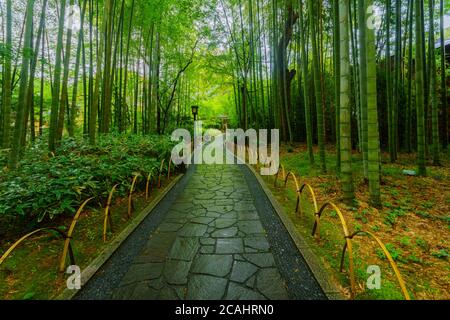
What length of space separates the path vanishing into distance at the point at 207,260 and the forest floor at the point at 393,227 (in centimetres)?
45

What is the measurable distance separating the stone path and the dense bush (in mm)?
1294

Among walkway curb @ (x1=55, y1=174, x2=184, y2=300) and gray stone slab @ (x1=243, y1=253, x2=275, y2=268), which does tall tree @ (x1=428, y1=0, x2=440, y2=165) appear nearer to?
gray stone slab @ (x1=243, y1=253, x2=275, y2=268)

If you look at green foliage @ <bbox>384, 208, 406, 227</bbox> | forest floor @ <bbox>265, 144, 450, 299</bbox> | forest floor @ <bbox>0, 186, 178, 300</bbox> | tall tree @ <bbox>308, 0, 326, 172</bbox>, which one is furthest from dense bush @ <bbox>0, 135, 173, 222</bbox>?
green foliage @ <bbox>384, 208, 406, 227</bbox>

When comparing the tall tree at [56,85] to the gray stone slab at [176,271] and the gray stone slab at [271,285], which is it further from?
the gray stone slab at [271,285]

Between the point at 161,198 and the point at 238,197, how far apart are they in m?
1.70

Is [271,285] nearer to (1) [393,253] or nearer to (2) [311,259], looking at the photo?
(2) [311,259]

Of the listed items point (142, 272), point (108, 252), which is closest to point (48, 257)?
point (108, 252)

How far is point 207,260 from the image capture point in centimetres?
285

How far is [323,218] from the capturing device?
158 inches

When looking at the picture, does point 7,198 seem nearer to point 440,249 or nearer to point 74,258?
point 74,258

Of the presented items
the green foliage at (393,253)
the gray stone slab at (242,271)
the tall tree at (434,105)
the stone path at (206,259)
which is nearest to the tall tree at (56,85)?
the stone path at (206,259)

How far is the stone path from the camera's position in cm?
230

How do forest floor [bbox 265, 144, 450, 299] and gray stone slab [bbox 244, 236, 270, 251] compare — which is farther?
gray stone slab [bbox 244, 236, 270, 251]

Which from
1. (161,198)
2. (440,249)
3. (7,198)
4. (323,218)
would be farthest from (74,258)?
(440,249)
